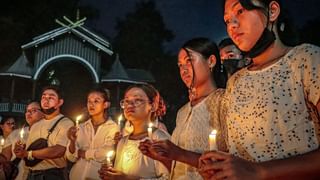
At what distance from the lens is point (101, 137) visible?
588cm

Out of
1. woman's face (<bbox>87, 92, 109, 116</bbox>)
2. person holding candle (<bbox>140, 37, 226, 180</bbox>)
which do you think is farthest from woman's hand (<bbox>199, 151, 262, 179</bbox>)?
woman's face (<bbox>87, 92, 109, 116</bbox>)

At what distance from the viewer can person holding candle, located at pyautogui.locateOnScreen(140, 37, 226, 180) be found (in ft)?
9.87

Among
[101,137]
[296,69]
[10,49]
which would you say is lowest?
[101,137]

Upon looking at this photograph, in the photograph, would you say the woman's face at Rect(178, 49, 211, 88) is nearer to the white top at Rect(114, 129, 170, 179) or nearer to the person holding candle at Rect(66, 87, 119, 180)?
the white top at Rect(114, 129, 170, 179)

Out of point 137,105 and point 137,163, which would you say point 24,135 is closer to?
point 137,105

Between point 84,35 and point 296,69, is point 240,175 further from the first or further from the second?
point 84,35

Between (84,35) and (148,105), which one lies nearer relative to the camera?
(148,105)

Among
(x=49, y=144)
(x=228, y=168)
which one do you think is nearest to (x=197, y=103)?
(x=228, y=168)

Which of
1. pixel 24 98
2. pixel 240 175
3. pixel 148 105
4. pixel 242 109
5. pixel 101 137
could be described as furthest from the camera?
pixel 24 98

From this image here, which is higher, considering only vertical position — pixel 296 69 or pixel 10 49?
pixel 10 49

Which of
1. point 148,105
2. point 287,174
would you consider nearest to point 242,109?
point 287,174

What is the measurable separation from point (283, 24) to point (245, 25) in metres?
0.21

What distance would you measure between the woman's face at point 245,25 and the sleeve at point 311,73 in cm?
27

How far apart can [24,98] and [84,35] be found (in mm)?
6890
